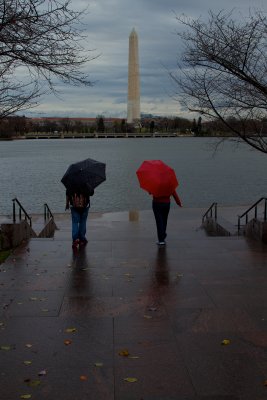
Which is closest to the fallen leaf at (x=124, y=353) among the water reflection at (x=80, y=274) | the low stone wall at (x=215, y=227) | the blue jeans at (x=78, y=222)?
the water reflection at (x=80, y=274)

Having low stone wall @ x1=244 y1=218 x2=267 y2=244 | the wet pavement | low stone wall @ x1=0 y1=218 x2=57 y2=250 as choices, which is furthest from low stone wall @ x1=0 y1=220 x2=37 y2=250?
low stone wall @ x1=244 y1=218 x2=267 y2=244

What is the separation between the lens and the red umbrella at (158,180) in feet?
35.8

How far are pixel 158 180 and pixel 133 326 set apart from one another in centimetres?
556

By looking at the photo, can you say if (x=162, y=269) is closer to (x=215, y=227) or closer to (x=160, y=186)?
(x=160, y=186)

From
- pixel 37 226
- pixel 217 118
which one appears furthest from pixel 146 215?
pixel 217 118

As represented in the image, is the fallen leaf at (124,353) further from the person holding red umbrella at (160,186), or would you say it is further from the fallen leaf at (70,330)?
the person holding red umbrella at (160,186)

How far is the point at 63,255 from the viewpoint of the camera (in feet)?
32.6

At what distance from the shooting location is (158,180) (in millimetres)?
10891

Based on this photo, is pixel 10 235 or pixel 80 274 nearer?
pixel 80 274

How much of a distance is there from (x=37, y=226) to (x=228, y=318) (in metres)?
11.4

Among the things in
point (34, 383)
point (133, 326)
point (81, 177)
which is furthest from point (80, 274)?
point (34, 383)

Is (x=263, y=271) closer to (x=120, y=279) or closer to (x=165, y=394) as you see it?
(x=120, y=279)

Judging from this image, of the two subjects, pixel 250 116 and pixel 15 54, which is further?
pixel 250 116

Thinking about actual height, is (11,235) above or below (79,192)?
below
